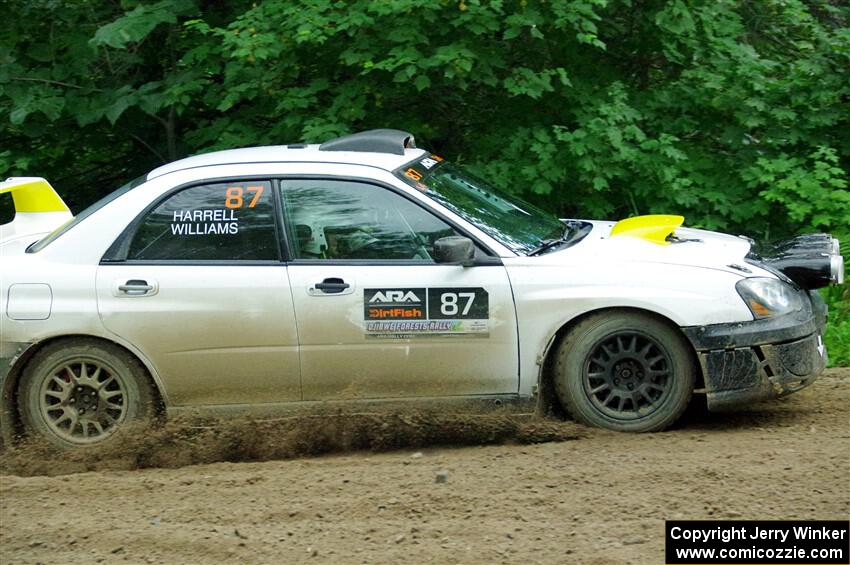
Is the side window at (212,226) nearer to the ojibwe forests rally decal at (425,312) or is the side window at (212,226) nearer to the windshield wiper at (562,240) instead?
the ojibwe forests rally decal at (425,312)

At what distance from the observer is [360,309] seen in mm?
5895

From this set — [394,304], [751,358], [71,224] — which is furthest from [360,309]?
[751,358]

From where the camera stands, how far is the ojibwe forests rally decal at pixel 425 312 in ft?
19.2

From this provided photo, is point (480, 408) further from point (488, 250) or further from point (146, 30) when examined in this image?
point (146, 30)

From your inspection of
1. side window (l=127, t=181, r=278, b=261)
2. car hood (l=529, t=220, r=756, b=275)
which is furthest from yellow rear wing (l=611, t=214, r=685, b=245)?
side window (l=127, t=181, r=278, b=261)

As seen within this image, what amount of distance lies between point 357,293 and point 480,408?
90cm

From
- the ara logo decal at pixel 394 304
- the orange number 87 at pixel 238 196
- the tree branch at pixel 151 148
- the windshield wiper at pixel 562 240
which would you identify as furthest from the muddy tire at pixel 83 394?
the tree branch at pixel 151 148

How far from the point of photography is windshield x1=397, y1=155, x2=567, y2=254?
6.14m

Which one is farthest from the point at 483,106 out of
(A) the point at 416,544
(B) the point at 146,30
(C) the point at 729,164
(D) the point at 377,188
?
(A) the point at 416,544

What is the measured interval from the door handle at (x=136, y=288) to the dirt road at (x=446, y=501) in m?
0.96

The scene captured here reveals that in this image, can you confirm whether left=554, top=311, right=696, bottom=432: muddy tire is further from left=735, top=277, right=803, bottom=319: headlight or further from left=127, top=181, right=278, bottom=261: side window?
left=127, top=181, right=278, bottom=261: side window

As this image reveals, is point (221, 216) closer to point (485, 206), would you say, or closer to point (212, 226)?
point (212, 226)

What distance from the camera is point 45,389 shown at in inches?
240

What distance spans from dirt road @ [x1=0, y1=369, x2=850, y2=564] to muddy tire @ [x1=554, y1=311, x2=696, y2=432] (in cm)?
12
